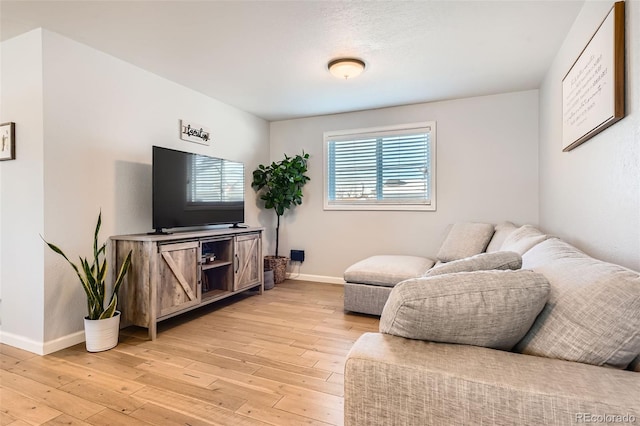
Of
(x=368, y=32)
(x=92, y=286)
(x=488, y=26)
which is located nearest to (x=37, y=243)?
(x=92, y=286)

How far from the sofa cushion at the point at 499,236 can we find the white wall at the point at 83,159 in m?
3.32

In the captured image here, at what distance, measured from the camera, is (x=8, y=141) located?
253 centimetres

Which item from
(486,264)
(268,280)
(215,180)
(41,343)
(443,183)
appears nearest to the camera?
(486,264)

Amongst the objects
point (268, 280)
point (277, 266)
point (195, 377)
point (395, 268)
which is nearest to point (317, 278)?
point (277, 266)

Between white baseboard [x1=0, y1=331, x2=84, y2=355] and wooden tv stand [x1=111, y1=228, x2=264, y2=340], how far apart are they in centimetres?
34

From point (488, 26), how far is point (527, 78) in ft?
4.24

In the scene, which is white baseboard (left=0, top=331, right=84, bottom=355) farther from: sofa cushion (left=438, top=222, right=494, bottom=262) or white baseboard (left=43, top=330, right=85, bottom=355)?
sofa cushion (left=438, top=222, right=494, bottom=262)

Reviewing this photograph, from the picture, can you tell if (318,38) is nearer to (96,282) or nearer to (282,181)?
(282,181)

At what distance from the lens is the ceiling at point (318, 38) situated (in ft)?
7.00

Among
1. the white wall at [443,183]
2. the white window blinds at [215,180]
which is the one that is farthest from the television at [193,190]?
the white wall at [443,183]

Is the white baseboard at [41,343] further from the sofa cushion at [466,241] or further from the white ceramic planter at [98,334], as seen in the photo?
the sofa cushion at [466,241]

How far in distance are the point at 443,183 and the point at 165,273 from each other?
3.20 meters

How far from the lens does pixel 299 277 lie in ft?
15.9

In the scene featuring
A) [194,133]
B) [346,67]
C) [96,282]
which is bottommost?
[96,282]
